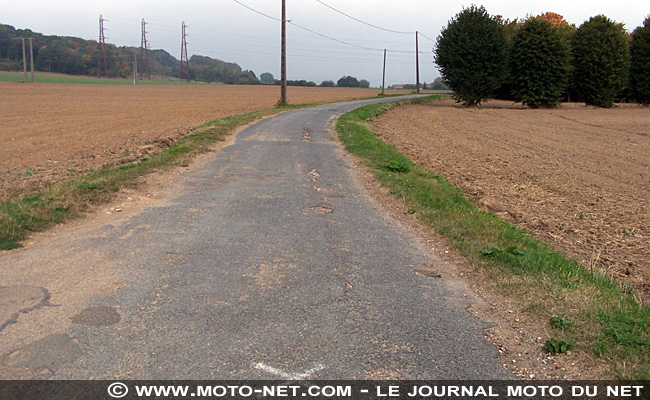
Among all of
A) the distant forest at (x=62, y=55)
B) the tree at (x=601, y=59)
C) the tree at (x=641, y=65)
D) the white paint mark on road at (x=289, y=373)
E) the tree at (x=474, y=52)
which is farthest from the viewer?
the distant forest at (x=62, y=55)

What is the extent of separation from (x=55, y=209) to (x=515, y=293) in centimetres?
629

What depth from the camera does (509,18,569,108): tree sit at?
141 ft

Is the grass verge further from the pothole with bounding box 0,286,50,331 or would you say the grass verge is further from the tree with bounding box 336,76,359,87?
the tree with bounding box 336,76,359,87

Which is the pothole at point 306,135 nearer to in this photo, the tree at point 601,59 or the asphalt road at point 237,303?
the asphalt road at point 237,303

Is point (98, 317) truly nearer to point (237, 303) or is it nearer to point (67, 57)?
point (237, 303)

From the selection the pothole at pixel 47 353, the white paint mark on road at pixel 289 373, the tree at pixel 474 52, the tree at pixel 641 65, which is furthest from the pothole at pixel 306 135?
the tree at pixel 641 65

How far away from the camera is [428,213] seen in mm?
7969

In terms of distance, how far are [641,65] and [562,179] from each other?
4589 centimetres

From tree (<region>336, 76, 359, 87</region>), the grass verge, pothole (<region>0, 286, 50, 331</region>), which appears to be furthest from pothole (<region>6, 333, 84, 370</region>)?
tree (<region>336, 76, 359, 87</region>)

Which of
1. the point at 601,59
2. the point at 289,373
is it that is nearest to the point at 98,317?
the point at 289,373

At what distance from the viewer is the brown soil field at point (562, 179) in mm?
7704

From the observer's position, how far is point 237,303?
4.55m

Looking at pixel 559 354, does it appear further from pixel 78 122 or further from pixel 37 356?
pixel 78 122

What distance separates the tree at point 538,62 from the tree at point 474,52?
Result: 1329mm
